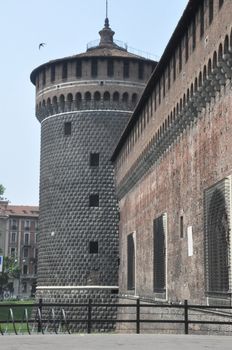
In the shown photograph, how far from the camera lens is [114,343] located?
1140 cm

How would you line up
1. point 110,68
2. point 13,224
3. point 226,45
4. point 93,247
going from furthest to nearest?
point 13,224
point 110,68
point 93,247
point 226,45

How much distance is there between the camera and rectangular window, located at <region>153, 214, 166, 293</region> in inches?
841

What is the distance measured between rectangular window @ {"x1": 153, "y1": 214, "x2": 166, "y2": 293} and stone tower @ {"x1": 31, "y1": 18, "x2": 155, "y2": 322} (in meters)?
10.3

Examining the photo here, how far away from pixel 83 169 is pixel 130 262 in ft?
21.8

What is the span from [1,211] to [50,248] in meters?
64.7

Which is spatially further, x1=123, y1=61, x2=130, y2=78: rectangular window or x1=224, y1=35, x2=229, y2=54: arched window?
x1=123, y1=61, x2=130, y2=78: rectangular window

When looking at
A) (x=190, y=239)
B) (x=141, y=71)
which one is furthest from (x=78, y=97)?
(x=190, y=239)

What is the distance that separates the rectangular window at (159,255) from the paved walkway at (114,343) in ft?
27.6

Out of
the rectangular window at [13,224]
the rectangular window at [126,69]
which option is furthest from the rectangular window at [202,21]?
the rectangular window at [13,224]

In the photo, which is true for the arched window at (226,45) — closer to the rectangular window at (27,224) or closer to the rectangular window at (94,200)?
the rectangular window at (94,200)

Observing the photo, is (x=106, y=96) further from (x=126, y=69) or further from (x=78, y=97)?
(x=126, y=69)

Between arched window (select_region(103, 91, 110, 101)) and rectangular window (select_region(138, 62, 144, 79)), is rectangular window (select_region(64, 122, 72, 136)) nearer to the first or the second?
arched window (select_region(103, 91, 110, 101))

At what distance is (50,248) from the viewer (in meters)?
33.9

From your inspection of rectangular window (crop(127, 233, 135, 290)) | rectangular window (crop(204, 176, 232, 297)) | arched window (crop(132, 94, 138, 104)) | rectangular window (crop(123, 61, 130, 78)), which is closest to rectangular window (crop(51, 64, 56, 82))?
rectangular window (crop(123, 61, 130, 78))
